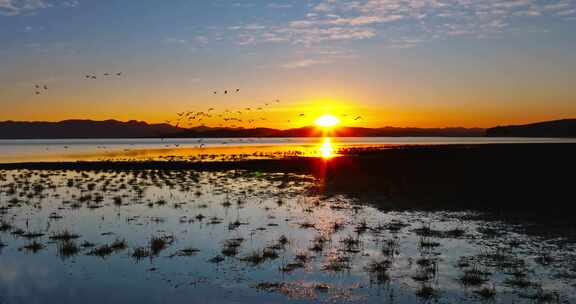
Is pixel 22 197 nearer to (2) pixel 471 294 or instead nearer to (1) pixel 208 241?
(1) pixel 208 241

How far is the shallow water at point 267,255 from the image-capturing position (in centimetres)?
1170

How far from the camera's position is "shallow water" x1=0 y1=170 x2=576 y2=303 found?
38.4ft

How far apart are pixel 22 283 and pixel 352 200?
19970 millimetres

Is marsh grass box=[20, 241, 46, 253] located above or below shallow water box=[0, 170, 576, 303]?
above

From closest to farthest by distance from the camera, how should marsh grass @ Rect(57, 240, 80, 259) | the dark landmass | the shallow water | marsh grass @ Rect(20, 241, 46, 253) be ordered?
the shallow water, marsh grass @ Rect(57, 240, 80, 259), marsh grass @ Rect(20, 241, 46, 253), the dark landmass

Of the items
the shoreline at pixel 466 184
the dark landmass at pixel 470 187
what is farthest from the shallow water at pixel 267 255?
the shoreline at pixel 466 184

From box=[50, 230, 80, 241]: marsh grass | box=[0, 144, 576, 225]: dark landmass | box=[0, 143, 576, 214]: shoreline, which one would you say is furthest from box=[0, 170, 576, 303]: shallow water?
box=[0, 143, 576, 214]: shoreline

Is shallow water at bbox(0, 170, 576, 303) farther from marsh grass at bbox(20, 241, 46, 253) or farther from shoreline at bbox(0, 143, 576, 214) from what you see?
shoreline at bbox(0, 143, 576, 214)

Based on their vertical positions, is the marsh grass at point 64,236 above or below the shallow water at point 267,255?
above

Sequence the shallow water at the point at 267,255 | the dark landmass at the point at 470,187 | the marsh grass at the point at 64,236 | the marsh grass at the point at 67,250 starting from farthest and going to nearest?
the dark landmass at the point at 470,187, the marsh grass at the point at 64,236, the marsh grass at the point at 67,250, the shallow water at the point at 267,255

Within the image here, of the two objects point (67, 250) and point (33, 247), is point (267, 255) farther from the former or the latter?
point (33, 247)

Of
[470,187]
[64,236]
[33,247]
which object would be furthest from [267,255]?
[470,187]

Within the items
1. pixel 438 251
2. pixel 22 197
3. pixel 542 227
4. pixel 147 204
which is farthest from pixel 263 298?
pixel 22 197

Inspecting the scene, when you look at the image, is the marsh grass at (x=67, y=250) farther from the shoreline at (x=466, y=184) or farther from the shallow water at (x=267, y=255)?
the shoreline at (x=466, y=184)
